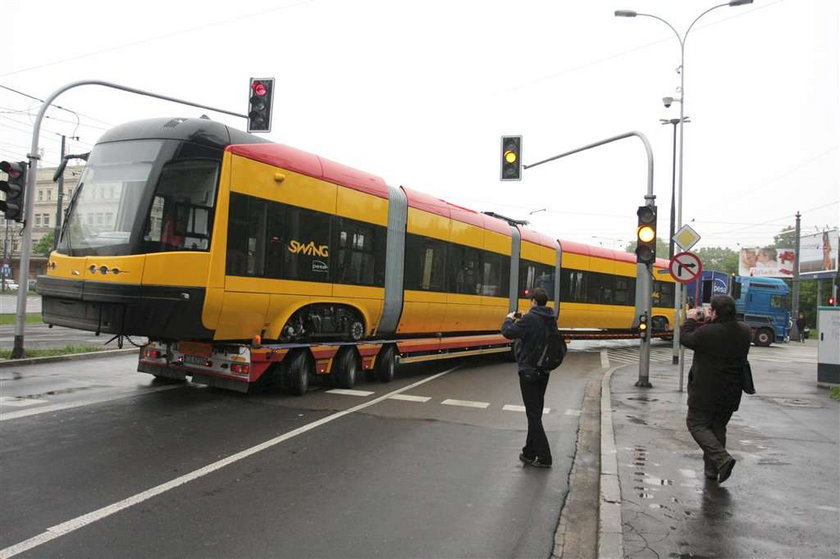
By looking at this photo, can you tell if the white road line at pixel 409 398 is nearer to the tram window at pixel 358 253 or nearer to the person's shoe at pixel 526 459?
the tram window at pixel 358 253

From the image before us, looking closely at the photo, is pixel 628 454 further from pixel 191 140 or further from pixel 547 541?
pixel 191 140

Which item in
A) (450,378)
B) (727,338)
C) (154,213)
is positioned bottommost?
(450,378)

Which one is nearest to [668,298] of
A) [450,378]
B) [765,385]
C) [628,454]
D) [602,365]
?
[602,365]

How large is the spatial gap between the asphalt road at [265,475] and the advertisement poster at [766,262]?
6676 centimetres

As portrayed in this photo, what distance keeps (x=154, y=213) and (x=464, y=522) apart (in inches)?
221

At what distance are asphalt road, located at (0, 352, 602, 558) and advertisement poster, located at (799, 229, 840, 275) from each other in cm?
5092

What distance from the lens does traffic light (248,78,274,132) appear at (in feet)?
42.8

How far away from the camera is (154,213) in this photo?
780 cm

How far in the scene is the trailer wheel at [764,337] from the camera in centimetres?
3100

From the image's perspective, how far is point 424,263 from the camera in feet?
43.2

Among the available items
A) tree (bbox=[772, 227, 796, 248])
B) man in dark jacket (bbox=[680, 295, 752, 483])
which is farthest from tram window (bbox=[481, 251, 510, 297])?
tree (bbox=[772, 227, 796, 248])

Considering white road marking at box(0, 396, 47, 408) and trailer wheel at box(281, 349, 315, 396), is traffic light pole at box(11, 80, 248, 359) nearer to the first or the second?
white road marking at box(0, 396, 47, 408)

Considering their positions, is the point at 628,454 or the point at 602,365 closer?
the point at 628,454

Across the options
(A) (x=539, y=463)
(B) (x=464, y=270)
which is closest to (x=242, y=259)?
(A) (x=539, y=463)
